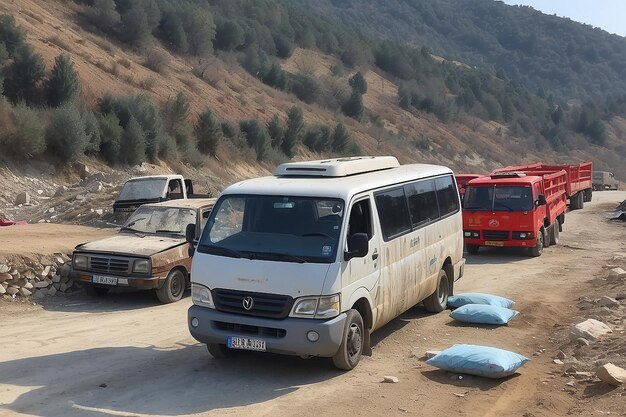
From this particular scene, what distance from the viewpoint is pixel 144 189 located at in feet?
65.4

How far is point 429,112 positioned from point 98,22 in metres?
37.8

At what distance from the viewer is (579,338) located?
32.3ft

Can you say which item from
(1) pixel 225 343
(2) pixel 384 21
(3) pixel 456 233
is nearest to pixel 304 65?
(3) pixel 456 233

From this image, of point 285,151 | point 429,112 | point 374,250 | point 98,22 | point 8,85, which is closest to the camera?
point 374,250

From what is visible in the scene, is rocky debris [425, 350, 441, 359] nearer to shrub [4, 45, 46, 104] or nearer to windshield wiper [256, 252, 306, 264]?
windshield wiper [256, 252, 306, 264]

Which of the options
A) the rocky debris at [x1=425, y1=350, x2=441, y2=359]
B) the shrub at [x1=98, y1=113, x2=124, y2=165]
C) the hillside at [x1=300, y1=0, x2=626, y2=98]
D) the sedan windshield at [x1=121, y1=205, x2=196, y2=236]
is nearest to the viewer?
the rocky debris at [x1=425, y1=350, x2=441, y2=359]

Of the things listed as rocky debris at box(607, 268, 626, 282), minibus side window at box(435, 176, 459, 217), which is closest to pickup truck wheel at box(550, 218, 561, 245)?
rocky debris at box(607, 268, 626, 282)

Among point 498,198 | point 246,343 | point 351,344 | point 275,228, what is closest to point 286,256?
point 275,228

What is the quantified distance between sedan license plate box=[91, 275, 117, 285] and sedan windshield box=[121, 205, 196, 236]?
160cm

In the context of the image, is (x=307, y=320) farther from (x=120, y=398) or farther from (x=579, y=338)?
(x=579, y=338)

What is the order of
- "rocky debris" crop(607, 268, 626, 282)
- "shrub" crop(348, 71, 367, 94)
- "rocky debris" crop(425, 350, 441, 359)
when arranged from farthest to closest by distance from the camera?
"shrub" crop(348, 71, 367, 94) < "rocky debris" crop(607, 268, 626, 282) < "rocky debris" crop(425, 350, 441, 359)

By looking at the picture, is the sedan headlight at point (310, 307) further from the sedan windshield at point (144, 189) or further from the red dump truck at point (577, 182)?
the red dump truck at point (577, 182)

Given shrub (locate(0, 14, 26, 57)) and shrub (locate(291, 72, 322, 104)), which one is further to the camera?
shrub (locate(291, 72, 322, 104))

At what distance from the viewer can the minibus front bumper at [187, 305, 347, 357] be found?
7941 mm
